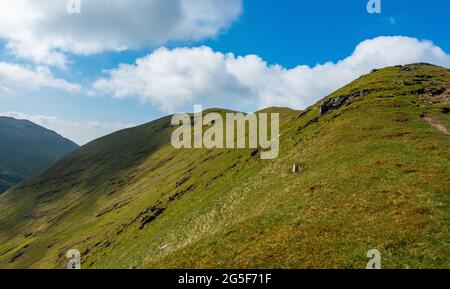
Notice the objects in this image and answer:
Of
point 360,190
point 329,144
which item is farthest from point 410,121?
point 360,190

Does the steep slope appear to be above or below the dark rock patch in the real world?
below

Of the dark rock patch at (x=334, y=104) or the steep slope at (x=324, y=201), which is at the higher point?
the dark rock patch at (x=334, y=104)

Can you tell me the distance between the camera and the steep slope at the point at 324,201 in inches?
987

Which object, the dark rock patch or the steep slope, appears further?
the dark rock patch

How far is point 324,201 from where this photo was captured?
33812mm

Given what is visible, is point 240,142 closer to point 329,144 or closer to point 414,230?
point 329,144

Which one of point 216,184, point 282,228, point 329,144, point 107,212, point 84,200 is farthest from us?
point 84,200

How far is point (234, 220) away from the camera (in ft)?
155

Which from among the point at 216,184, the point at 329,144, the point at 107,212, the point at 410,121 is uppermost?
the point at 410,121

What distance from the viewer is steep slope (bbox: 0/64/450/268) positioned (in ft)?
82.2

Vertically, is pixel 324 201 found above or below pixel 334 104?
below

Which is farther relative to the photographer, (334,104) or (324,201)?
(334,104)

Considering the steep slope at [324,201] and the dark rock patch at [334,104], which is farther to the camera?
the dark rock patch at [334,104]
